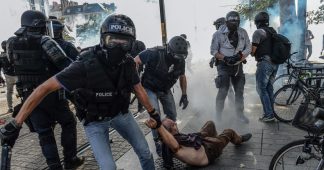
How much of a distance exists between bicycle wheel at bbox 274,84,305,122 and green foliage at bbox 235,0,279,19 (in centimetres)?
770

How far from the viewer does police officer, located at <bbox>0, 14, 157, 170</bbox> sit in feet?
10.2

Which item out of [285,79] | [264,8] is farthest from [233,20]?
[264,8]

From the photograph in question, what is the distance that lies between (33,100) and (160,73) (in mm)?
2202

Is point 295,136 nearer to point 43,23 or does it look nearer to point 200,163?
point 200,163

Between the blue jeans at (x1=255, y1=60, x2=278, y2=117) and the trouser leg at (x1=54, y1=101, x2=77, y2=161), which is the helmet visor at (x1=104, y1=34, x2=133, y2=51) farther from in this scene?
the blue jeans at (x1=255, y1=60, x2=278, y2=117)

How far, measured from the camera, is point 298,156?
3.26 m

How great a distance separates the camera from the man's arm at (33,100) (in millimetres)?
2891

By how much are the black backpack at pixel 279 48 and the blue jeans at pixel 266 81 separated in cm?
17

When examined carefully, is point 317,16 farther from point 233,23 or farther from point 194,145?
point 194,145

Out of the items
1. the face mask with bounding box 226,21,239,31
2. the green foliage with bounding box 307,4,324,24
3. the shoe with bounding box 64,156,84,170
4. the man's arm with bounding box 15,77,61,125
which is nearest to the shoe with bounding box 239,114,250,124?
the face mask with bounding box 226,21,239,31

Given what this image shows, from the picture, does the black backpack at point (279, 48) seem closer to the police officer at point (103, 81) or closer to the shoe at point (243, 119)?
the shoe at point (243, 119)

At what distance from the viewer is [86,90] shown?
3.16 m

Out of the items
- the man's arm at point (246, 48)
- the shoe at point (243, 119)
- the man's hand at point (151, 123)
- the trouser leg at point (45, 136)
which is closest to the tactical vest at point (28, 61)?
the trouser leg at point (45, 136)

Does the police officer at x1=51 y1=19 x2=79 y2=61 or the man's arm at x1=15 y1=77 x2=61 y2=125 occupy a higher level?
the police officer at x1=51 y1=19 x2=79 y2=61
